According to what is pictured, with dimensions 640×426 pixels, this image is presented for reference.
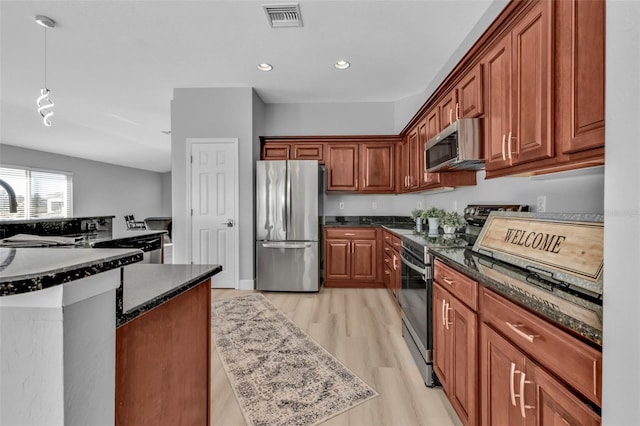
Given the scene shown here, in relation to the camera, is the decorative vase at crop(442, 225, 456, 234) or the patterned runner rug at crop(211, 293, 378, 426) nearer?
the patterned runner rug at crop(211, 293, 378, 426)

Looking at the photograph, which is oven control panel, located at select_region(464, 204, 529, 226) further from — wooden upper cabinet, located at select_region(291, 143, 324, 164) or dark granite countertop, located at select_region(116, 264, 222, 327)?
wooden upper cabinet, located at select_region(291, 143, 324, 164)

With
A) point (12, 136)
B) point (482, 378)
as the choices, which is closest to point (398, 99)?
point (482, 378)

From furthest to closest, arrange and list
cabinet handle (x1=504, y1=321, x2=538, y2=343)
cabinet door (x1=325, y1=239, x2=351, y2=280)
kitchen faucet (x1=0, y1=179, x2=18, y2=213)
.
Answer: kitchen faucet (x1=0, y1=179, x2=18, y2=213)
cabinet door (x1=325, y1=239, x2=351, y2=280)
cabinet handle (x1=504, y1=321, x2=538, y2=343)

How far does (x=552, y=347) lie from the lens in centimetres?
87

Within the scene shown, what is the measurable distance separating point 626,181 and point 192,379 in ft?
4.74

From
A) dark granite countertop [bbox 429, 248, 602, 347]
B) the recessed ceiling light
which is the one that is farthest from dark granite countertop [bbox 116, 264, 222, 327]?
the recessed ceiling light

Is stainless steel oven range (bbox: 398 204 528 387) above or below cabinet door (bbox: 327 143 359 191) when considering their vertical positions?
below

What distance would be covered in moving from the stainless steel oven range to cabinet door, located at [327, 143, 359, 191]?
1904 mm

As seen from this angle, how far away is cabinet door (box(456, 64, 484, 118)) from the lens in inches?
Result: 76.6

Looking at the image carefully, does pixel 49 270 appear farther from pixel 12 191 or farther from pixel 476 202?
pixel 12 191

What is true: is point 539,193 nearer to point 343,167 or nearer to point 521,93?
Result: point 521,93

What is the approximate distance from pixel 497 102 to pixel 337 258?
9.37ft

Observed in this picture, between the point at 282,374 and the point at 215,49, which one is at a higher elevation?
the point at 215,49

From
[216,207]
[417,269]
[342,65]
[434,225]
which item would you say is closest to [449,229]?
[434,225]
